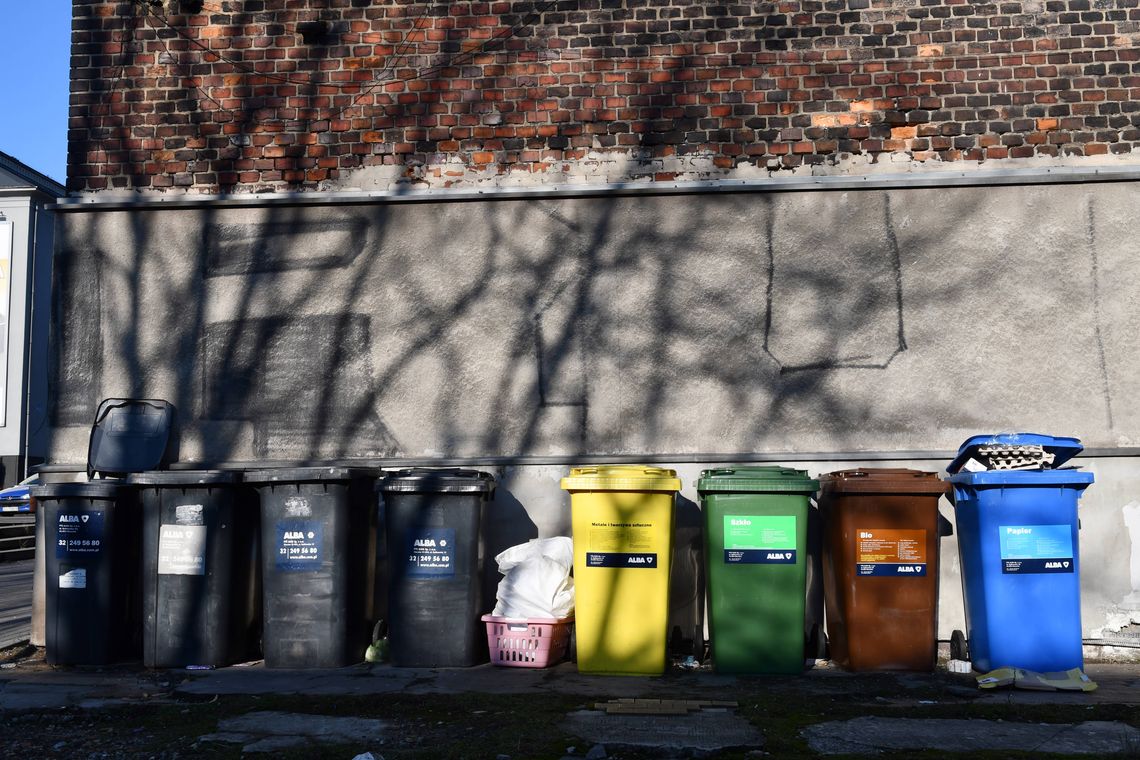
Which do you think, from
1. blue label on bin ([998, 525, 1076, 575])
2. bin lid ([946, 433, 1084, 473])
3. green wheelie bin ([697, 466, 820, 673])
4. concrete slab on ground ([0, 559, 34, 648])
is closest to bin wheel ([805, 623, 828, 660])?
green wheelie bin ([697, 466, 820, 673])

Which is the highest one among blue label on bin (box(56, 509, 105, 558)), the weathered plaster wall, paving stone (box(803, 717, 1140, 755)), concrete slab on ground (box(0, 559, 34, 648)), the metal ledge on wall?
the metal ledge on wall

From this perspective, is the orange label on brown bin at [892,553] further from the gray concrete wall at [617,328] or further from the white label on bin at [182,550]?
the white label on bin at [182,550]

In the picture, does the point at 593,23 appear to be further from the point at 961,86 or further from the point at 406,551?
the point at 406,551

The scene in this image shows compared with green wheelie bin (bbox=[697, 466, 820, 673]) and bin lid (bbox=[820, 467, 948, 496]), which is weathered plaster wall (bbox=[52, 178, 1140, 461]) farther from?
green wheelie bin (bbox=[697, 466, 820, 673])

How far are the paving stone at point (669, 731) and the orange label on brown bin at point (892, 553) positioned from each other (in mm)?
1546

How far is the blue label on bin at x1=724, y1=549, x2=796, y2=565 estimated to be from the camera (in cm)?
609

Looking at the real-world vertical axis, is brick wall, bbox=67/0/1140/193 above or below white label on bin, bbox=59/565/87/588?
above

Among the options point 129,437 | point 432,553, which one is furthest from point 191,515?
point 432,553

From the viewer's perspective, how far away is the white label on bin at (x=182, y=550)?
20.7ft

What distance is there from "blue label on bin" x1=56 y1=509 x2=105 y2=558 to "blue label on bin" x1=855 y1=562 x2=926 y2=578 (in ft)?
14.9

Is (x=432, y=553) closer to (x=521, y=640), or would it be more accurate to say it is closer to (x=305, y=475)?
(x=521, y=640)

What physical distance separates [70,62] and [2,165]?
20.2 meters

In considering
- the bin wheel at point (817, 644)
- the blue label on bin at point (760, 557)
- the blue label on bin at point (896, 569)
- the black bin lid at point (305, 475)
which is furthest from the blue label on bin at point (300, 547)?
the blue label on bin at point (896, 569)

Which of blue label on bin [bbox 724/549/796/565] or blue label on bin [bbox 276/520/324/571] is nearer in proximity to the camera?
blue label on bin [bbox 724/549/796/565]
